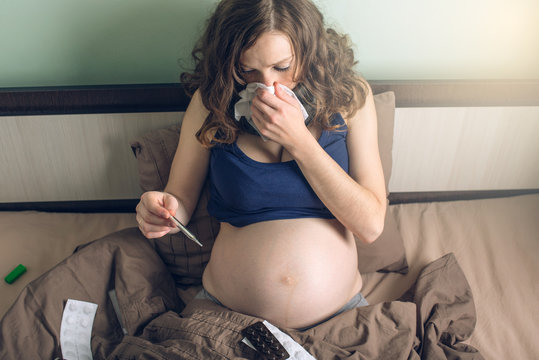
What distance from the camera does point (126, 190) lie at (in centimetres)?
138

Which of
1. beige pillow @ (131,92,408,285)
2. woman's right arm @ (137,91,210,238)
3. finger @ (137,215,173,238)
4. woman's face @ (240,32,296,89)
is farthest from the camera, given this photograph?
beige pillow @ (131,92,408,285)

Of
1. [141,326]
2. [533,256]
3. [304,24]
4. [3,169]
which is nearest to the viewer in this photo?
[304,24]

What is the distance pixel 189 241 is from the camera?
1162 mm

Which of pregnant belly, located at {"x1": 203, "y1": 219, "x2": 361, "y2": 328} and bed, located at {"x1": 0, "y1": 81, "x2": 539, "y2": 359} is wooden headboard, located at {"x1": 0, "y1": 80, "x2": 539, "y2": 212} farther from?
pregnant belly, located at {"x1": 203, "y1": 219, "x2": 361, "y2": 328}

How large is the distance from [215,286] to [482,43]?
3.56ft

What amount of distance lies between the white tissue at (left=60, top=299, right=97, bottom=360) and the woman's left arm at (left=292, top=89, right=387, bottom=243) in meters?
0.64

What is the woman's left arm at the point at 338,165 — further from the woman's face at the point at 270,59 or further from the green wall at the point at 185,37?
the green wall at the point at 185,37

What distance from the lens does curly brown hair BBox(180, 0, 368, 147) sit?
2.81 ft

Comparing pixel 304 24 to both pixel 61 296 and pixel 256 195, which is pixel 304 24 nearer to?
pixel 256 195

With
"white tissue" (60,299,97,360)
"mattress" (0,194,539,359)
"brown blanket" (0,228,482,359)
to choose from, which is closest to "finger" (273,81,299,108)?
"brown blanket" (0,228,482,359)

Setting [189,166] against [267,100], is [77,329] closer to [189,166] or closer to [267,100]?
[189,166]

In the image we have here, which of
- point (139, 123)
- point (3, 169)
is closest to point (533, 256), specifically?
point (139, 123)

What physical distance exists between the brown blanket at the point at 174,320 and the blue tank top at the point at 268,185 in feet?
0.81

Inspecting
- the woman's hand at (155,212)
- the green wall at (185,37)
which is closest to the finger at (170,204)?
the woman's hand at (155,212)
